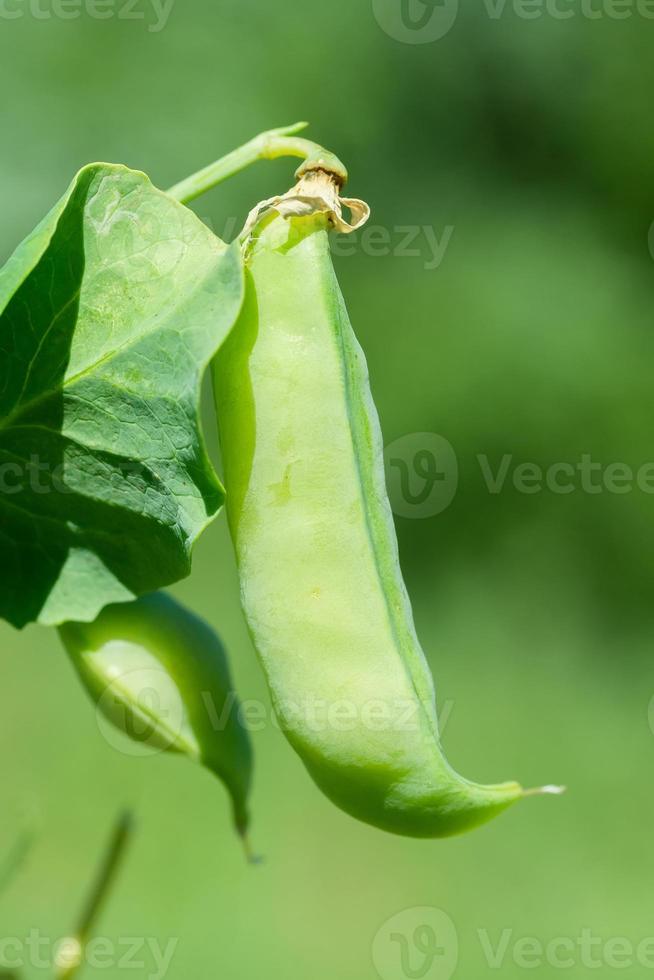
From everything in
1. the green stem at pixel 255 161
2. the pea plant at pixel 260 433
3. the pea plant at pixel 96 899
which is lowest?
the pea plant at pixel 96 899

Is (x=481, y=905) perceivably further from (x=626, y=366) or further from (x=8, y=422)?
(x=8, y=422)

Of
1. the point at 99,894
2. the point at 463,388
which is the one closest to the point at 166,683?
the point at 99,894

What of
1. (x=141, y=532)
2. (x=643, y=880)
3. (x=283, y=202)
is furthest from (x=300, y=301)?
(x=643, y=880)

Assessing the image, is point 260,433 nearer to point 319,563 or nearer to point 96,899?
point 319,563

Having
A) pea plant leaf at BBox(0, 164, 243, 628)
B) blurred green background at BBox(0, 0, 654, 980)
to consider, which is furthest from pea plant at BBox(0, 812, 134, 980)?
blurred green background at BBox(0, 0, 654, 980)

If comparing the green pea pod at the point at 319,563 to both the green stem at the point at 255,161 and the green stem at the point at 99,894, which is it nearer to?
the green stem at the point at 255,161

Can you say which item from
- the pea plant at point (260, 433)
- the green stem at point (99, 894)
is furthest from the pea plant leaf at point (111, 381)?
the green stem at point (99, 894)
